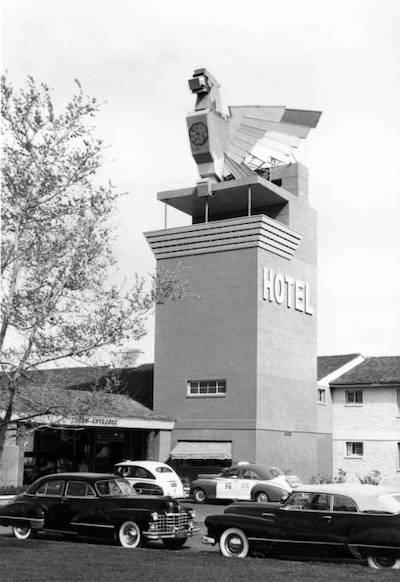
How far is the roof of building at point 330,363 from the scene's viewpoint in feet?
152

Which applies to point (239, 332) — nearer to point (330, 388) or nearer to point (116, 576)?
point (330, 388)

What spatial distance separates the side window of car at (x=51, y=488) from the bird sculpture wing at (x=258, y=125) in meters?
26.9

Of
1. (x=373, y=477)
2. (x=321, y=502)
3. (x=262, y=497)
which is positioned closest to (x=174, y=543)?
(x=321, y=502)

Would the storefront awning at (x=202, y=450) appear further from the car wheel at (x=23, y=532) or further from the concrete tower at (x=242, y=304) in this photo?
the car wheel at (x=23, y=532)

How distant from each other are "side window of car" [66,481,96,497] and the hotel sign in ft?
68.9

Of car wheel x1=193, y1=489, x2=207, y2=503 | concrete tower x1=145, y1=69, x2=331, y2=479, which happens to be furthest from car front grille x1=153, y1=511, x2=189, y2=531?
concrete tower x1=145, y1=69, x2=331, y2=479

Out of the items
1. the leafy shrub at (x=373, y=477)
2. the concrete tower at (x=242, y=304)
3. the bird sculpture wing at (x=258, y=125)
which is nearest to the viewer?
the concrete tower at (x=242, y=304)

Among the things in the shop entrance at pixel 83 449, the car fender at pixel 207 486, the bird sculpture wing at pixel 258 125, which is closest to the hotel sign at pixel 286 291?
the bird sculpture wing at pixel 258 125

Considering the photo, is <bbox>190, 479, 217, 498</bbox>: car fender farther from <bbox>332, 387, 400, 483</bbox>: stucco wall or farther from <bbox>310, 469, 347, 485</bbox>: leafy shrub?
<bbox>332, 387, 400, 483</bbox>: stucco wall

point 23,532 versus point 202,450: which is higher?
point 202,450

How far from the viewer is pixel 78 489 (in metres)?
18.1

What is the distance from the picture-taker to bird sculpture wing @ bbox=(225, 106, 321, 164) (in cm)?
4231

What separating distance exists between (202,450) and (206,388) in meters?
3.05

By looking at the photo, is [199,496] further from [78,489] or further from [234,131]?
[234,131]
